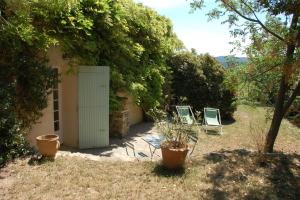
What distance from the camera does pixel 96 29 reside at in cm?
934

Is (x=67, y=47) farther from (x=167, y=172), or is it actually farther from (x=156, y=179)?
(x=156, y=179)

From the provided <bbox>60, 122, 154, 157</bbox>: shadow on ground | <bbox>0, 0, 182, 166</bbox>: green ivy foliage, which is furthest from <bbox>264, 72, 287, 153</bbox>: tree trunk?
<bbox>0, 0, 182, 166</bbox>: green ivy foliage

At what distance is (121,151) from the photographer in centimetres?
916

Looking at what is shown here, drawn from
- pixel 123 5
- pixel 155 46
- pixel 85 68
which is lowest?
pixel 85 68

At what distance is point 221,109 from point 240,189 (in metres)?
10.8

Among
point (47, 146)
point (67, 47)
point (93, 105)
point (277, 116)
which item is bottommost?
point (47, 146)

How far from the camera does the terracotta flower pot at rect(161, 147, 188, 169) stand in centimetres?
653

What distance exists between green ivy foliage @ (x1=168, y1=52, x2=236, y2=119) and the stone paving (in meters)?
4.62

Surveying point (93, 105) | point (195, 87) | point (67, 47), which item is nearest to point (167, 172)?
point (93, 105)

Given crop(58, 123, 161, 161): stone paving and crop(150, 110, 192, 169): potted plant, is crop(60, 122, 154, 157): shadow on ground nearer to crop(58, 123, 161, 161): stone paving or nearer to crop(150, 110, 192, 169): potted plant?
crop(58, 123, 161, 161): stone paving

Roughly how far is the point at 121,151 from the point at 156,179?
10.4ft

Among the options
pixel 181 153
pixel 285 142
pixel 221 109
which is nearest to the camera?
pixel 181 153

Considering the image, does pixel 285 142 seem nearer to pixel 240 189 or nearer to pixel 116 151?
pixel 116 151

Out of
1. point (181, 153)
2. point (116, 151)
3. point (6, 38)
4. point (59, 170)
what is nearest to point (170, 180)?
point (181, 153)
